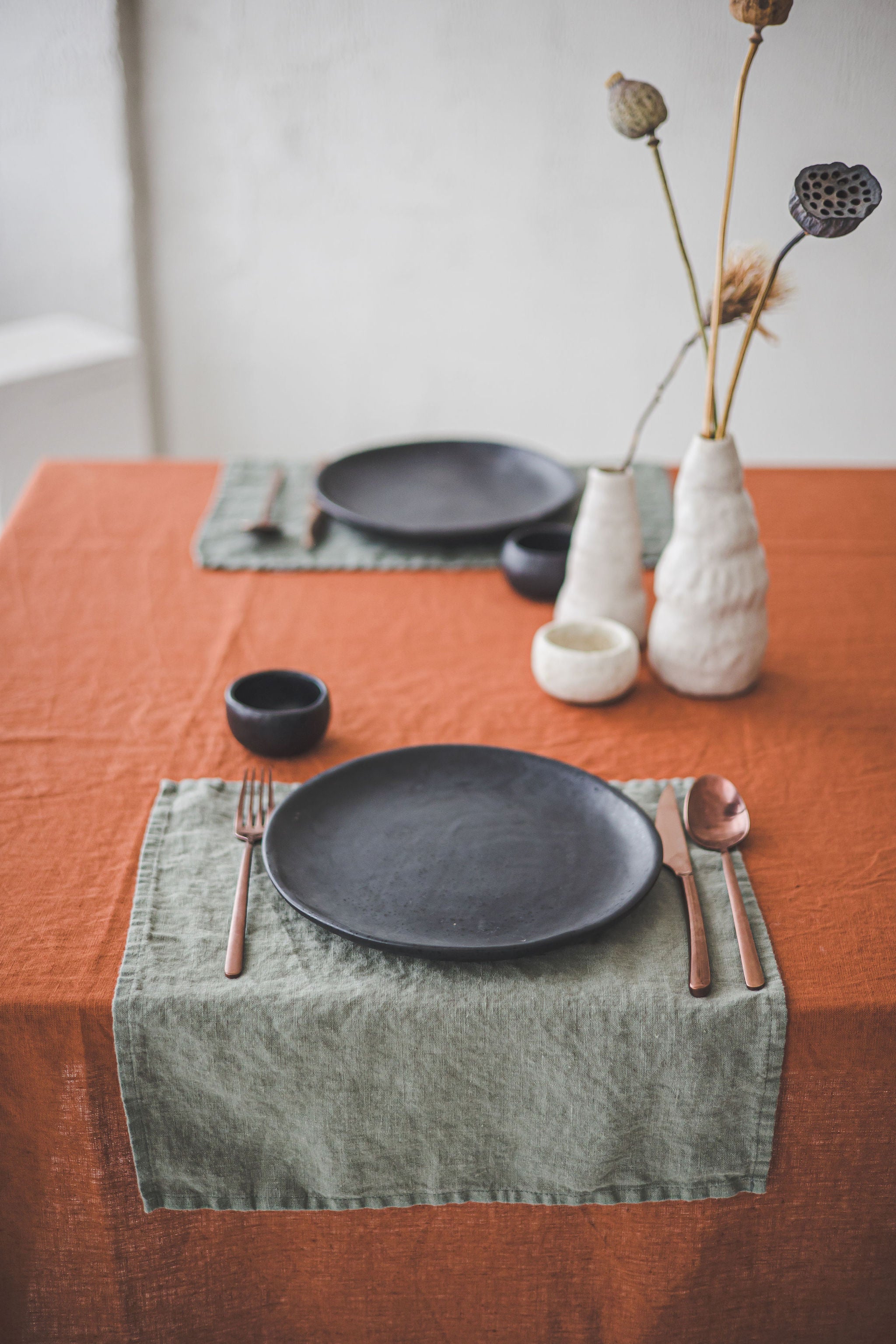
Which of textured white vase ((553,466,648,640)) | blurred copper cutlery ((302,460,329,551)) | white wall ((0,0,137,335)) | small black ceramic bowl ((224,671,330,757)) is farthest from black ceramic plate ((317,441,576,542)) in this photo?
white wall ((0,0,137,335))

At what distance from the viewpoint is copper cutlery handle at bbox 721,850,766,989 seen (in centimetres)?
63

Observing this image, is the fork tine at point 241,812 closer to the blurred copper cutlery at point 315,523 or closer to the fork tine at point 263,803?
the fork tine at point 263,803

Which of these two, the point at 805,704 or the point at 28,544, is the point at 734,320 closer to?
the point at 805,704

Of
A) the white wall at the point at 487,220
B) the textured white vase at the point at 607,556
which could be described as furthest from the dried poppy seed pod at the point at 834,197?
the white wall at the point at 487,220

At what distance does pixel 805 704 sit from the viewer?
3.09ft

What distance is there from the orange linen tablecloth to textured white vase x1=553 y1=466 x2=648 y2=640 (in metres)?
0.09

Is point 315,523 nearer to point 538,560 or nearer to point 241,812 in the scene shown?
point 538,560

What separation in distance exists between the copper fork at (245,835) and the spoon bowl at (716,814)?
29cm

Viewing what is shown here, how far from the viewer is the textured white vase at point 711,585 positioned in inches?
35.5

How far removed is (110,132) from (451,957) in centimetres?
238

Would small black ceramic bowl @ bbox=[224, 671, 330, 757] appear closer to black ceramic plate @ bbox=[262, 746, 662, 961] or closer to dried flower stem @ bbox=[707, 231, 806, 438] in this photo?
black ceramic plate @ bbox=[262, 746, 662, 961]

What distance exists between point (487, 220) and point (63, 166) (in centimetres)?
95

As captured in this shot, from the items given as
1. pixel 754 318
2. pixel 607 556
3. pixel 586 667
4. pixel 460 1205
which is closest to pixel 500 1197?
pixel 460 1205

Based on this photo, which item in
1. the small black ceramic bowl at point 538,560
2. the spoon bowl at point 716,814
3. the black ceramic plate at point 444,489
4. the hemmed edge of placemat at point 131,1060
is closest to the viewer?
the hemmed edge of placemat at point 131,1060
